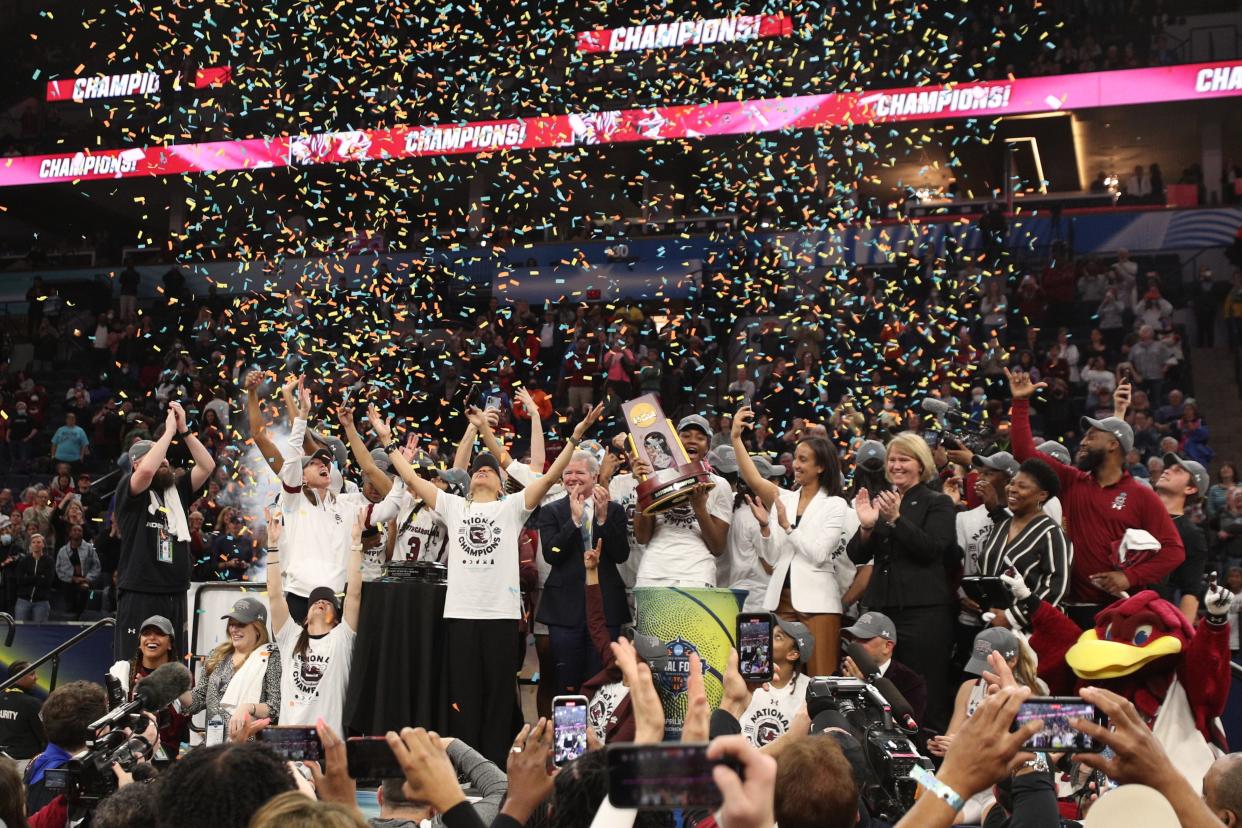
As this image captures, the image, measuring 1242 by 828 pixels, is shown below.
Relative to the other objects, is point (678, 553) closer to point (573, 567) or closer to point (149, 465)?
point (573, 567)

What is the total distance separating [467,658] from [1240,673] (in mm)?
4291

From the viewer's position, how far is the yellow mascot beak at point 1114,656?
5.53m

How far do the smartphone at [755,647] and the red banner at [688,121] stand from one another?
18434 millimetres

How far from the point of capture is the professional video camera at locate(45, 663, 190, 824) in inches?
141

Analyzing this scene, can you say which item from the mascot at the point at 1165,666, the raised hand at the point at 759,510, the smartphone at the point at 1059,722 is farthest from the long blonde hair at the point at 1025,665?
the smartphone at the point at 1059,722

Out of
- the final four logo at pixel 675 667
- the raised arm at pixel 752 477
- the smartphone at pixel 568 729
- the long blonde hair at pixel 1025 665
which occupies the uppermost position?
the raised arm at pixel 752 477

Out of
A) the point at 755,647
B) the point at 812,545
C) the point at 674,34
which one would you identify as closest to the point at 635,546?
the point at 812,545

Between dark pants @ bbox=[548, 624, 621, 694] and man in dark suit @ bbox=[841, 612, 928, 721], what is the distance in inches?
66.5

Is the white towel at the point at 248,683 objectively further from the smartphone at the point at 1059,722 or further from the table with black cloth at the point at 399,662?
the smartphone at the point at 1059,722

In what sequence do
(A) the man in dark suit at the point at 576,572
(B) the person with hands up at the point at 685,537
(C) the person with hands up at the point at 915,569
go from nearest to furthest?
(C) the person with hands up at the point at 915,569 → (B) the person with hands up at the point at 685,537 → (A) the man in dark suit at the point at 576,572

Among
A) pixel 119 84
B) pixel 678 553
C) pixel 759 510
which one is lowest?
pixel 678 553

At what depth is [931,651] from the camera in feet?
23.1

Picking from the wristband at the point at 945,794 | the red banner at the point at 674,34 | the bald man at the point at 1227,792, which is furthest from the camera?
the red banner at the point at 674,34

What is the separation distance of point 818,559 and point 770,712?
3.52 feet
